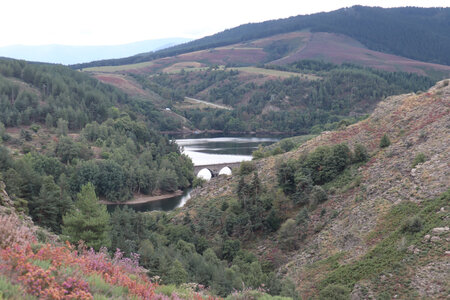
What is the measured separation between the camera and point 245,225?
38.1 meters

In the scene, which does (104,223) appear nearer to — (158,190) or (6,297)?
(6,297)

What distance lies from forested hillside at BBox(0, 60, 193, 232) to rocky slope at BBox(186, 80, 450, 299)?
32938 millimetres

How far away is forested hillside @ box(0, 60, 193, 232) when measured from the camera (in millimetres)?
79250

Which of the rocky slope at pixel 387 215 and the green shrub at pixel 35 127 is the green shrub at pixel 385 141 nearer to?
the rocky slope at pixel 387 215

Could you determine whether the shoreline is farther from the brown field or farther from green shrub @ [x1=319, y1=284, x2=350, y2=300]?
the brown field

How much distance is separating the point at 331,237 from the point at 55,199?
22393mm

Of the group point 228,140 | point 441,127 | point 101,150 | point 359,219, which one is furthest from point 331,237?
point 228,140

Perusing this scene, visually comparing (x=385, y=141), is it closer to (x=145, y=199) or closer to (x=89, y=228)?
(x=89, y=228)

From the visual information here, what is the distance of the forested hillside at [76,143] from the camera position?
79.2m

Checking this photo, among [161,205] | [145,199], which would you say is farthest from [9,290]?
[145,199]

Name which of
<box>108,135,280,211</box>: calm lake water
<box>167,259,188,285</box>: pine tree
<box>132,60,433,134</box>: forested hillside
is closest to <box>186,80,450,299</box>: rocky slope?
<box>167,259,188,285</box>: pine tree

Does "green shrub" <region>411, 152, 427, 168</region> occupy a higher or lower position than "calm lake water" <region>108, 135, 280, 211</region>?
higher

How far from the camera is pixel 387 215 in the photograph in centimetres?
2731

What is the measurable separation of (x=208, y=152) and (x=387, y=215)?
9171 cm
